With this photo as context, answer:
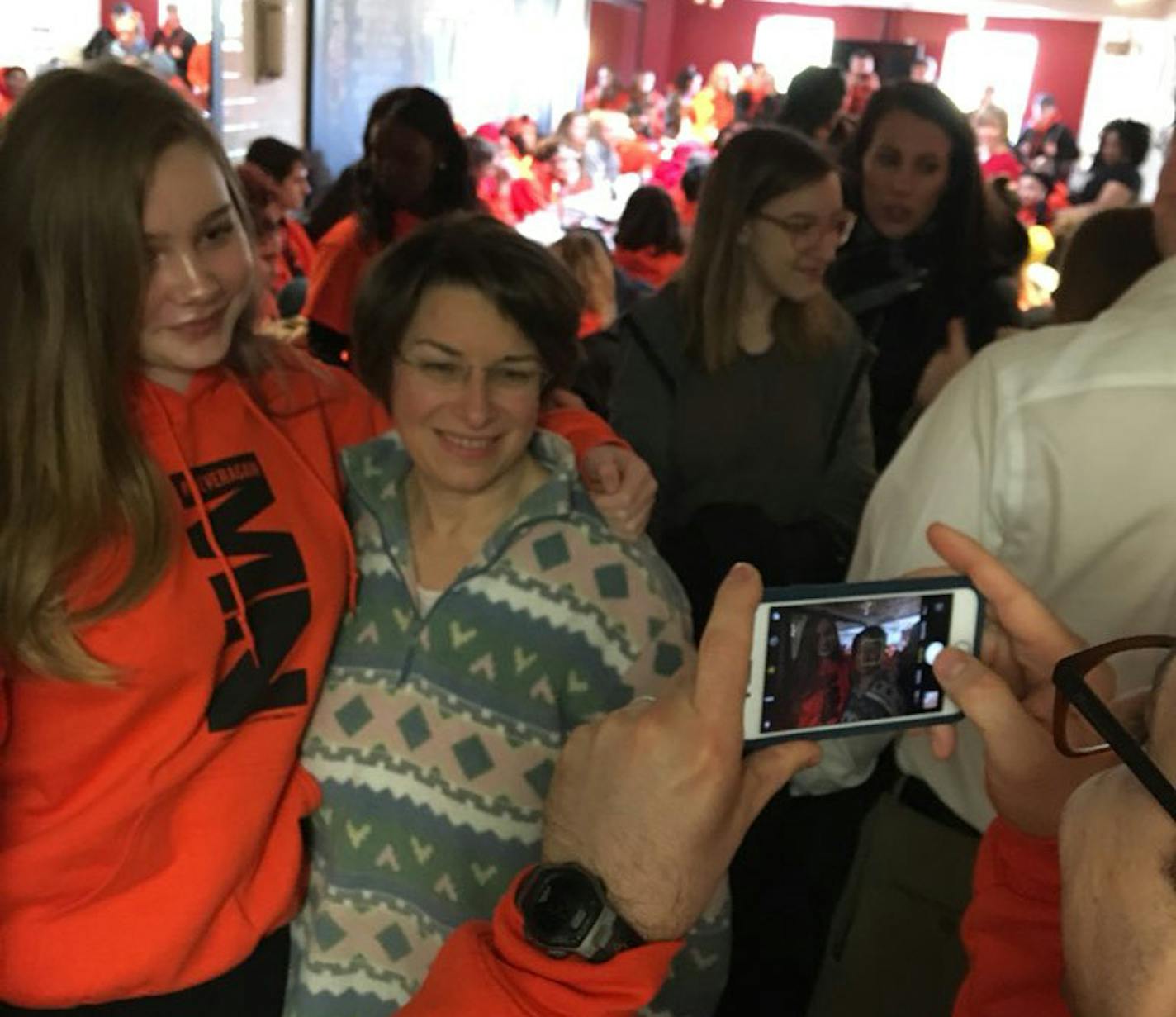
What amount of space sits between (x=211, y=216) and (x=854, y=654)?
0.81m

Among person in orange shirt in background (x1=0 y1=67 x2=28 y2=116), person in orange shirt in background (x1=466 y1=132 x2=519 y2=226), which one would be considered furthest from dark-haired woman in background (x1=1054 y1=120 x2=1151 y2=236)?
person in orange shirt in background (x1=0 y1=67 x2=28 y2=116)

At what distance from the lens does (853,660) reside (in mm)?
828

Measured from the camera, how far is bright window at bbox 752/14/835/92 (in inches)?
539

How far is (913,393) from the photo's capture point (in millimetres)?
2428

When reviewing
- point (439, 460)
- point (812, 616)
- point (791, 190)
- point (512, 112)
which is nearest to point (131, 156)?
point (439, 460)

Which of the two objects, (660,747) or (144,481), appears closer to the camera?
(660,747)

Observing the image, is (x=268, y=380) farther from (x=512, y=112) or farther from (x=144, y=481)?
(x=512, y=112)

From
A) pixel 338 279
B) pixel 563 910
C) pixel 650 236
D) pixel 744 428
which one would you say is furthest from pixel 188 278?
pixel 650 236

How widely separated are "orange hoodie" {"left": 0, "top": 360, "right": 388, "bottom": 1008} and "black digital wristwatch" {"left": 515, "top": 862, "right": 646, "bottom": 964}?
54 cm

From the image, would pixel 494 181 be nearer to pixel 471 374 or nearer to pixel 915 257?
pixel 915 257

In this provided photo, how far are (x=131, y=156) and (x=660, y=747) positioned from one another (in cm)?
81

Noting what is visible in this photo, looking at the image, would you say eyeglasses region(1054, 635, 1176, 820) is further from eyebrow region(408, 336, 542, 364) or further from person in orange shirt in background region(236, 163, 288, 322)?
person in orange shirt in background region(236, 163, 288, 322)

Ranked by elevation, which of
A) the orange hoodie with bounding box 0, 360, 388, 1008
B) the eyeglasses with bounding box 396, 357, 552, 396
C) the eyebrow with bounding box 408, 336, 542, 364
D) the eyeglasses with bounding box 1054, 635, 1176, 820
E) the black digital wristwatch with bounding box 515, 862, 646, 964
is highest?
the eyeglasses with bounding box 1054, 635, 1176, 820

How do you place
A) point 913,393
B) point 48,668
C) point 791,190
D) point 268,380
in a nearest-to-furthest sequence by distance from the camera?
point 48,668
point 268,380
point 791,190
point 913,393
